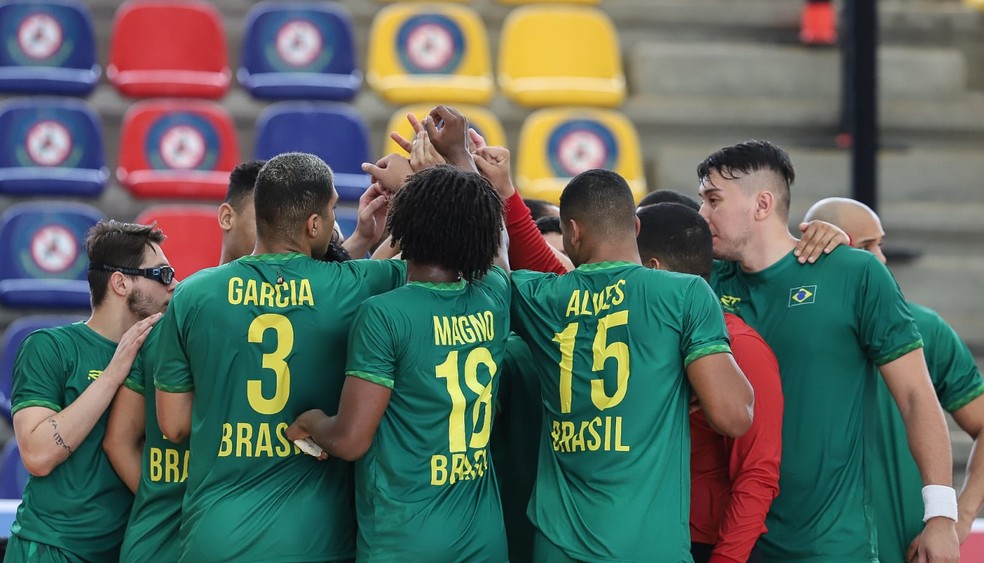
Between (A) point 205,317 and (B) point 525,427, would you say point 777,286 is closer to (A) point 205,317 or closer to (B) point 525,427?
(B) point 525,427

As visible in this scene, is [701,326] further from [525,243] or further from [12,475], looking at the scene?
[12,475]

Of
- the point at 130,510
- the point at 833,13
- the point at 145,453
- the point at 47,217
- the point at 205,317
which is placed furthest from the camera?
the point at 833,13

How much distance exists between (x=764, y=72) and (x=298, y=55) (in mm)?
3288

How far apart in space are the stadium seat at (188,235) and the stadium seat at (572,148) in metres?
1.93

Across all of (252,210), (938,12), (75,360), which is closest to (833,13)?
(938,12)

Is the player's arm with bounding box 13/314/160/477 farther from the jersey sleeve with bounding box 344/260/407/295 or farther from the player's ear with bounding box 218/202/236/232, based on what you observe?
the jersey sleeve with bounding box 344/260/407/295

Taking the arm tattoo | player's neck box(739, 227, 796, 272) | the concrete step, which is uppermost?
the concrete step

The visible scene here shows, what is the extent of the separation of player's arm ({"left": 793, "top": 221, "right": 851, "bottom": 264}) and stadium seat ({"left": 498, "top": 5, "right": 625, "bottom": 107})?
4712mm

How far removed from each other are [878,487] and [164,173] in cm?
491

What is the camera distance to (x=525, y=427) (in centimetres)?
340

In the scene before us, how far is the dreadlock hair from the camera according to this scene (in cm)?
290

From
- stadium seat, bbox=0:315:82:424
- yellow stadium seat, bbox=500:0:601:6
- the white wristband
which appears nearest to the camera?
the white wristband

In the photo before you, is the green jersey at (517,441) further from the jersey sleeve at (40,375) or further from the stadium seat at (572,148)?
the stadium seat at (572,148)

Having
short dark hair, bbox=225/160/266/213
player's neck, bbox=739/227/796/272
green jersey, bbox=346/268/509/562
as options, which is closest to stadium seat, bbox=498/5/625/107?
short dark hair, bbox=225/160/266/213
